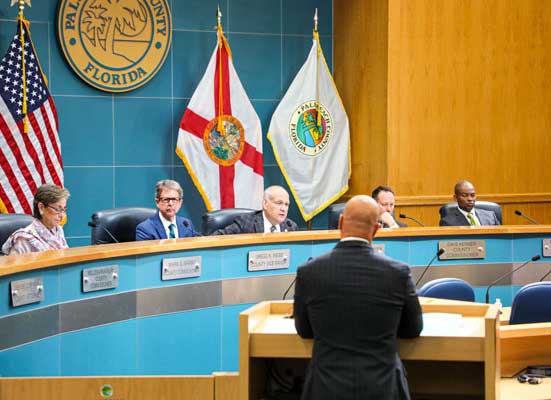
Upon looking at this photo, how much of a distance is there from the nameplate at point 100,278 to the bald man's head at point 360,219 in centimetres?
191

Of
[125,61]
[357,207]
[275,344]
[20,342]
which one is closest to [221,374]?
[275,344]

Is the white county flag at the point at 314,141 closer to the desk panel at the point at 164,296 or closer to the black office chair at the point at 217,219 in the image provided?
the black office chair at the point at 217,219

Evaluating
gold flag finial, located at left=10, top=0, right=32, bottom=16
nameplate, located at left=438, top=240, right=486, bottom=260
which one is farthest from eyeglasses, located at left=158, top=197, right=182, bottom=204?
gold flag finial, located at left=10, top=0, right=32, bottom=16

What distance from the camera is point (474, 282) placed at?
642cm

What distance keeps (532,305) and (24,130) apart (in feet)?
15.2

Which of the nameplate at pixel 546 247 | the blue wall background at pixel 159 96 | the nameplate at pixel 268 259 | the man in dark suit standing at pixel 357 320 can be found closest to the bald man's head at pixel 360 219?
the man in dark suit standing at pixel 357 320

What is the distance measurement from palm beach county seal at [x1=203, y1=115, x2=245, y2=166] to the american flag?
4.68 feet

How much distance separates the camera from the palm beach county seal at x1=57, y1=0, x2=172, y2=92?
8250 mm

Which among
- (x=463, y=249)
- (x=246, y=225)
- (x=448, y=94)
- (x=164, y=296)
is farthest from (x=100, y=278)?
(x=448, y=94)

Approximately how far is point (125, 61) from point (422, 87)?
8.93 feet

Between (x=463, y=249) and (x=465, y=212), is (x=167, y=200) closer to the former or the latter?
(x=463, y=249)

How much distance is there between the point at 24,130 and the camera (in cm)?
753

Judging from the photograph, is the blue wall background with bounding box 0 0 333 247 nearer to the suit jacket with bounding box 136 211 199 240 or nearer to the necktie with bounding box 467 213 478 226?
the necktie with bounding box 467 213 478 226

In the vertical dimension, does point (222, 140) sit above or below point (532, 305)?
above
